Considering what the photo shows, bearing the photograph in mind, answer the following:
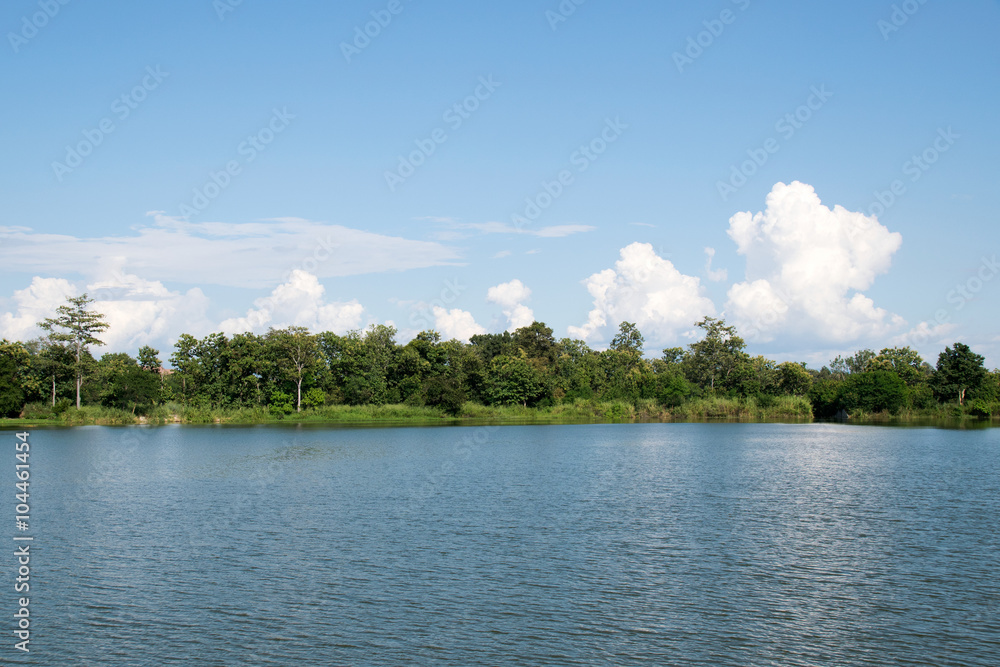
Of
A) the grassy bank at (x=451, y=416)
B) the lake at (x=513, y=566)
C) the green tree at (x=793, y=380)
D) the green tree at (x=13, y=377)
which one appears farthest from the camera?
the green tree at (x=793, y=380)

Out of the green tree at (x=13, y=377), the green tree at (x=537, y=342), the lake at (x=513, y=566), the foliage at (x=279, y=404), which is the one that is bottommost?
the lake at (x=513, y=566)

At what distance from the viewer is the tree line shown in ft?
269

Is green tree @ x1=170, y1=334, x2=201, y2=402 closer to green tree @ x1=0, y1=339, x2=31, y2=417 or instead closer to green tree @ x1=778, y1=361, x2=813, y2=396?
green tree @ x1=0, y1=339, x2=31, y2=417

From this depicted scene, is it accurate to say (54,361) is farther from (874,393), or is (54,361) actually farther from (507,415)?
(874,393)

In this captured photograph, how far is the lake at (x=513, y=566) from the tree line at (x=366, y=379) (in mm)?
50037

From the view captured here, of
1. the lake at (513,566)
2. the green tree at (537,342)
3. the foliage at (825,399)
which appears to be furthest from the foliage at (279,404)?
the foliage at (825,399)

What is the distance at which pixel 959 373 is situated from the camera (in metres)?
87.6

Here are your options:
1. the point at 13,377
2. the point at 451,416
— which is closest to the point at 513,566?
the point at 451,416

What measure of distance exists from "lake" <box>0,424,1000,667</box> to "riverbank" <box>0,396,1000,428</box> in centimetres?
4739

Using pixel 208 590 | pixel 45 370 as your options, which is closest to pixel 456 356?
pixel 45 370

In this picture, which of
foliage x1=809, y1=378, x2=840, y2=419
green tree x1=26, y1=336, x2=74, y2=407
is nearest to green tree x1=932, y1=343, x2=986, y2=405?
foliage x1=809, y1=378, x2=840, y2=419

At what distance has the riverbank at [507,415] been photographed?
79188mm

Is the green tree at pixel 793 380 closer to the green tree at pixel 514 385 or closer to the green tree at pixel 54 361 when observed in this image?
the green tree at pixel 514 385

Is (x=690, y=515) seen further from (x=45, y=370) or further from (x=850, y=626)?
(x=45, y=370)
